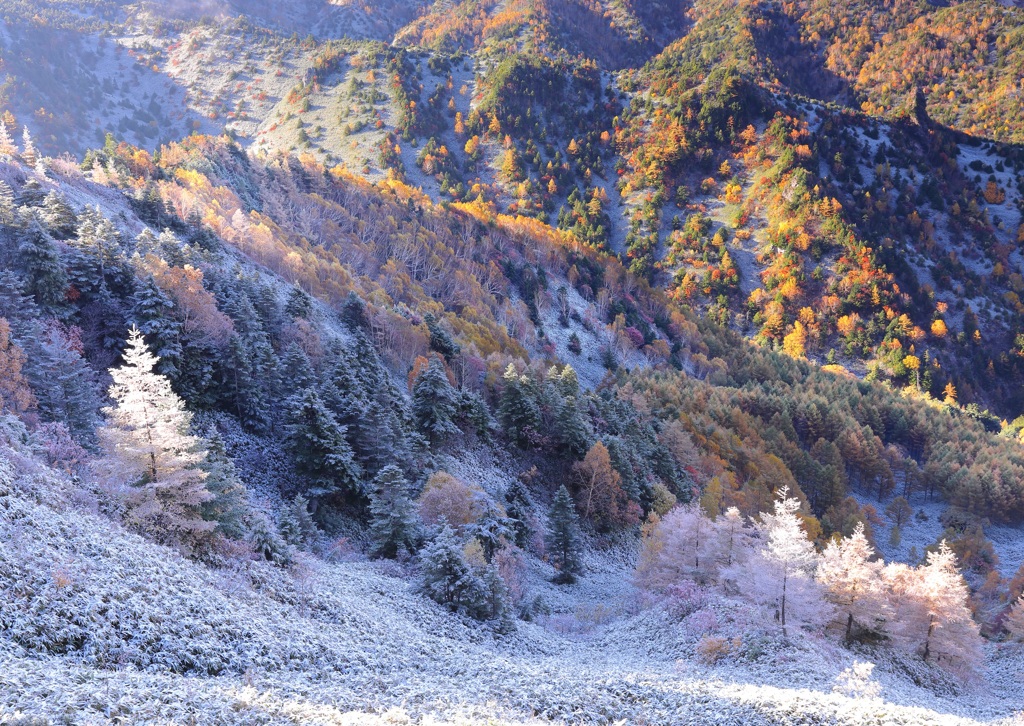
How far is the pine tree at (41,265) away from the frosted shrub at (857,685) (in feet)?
179

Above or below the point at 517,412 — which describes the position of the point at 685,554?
below

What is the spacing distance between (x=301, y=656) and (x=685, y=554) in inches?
1248

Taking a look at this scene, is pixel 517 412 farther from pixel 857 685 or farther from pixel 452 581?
pixel 857 685

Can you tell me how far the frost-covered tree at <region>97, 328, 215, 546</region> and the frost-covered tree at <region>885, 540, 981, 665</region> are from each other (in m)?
42.0

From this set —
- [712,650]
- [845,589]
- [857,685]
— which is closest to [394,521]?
[712,650]

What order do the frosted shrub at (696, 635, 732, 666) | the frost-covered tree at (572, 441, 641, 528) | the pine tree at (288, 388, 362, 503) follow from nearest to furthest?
the frosted shrub at (696, 635, 732, 666) < the pine tree at (288, 388, 362, 503) < the frost-covered tree at (572, 441, 641, 528)

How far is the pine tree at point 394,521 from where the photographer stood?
3894cm

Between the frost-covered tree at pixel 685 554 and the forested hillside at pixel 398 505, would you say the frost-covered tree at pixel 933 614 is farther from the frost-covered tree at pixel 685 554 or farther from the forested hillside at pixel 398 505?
the frost-covered tree at pixel 685 554

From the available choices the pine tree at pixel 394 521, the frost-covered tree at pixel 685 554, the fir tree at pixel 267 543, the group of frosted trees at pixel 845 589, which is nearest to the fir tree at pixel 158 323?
the pine tree at pixel 394 521

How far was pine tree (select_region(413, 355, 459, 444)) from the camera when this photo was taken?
184ft

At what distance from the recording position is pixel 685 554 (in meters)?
43.2

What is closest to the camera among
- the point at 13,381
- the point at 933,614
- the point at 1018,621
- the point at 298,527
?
the point at 13,381

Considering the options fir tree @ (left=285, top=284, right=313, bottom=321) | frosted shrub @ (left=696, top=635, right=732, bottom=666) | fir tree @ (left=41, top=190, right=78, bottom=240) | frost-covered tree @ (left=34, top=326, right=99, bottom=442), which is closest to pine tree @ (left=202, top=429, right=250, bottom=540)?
frost-covered tree @ (left=34, top=326, right=99, bottom=442)

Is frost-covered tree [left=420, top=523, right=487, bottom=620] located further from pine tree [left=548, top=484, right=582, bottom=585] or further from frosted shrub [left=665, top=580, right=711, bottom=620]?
pine tree [left=548, top=484, right=582, bottom=585]
